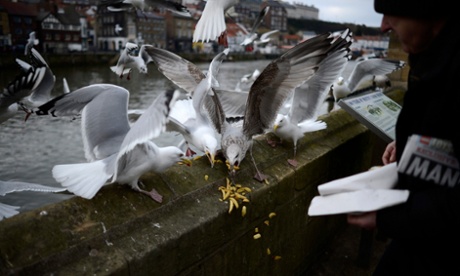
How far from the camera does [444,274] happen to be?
1.11 m

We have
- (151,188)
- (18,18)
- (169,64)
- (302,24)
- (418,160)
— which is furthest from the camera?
(302,24)

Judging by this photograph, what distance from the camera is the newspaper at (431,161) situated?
104 centimetres

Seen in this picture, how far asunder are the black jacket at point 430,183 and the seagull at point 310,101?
79.1 inches

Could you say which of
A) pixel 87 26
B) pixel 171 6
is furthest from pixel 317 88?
pixel 87 26

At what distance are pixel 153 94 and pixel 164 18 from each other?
50.3 m

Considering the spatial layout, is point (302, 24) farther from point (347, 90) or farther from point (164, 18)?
point (347, 90)

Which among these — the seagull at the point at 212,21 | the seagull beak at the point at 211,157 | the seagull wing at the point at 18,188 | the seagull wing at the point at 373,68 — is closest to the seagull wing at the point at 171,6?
the seagull at the point at 212,21

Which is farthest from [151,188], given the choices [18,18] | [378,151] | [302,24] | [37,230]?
[302,24]

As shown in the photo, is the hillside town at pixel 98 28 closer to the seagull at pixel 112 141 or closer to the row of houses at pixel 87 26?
the row of houses at pixel 87 26

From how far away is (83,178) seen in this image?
72.6 inches

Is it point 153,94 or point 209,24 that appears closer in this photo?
point 209,24

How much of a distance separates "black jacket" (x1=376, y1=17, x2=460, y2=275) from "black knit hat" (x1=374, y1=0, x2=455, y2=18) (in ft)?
0.15

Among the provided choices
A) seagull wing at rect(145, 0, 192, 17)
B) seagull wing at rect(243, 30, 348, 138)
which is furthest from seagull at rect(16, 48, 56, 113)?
seagull wing at rect(145, 0, 192, 17)

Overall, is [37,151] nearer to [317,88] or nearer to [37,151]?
[37,151]
